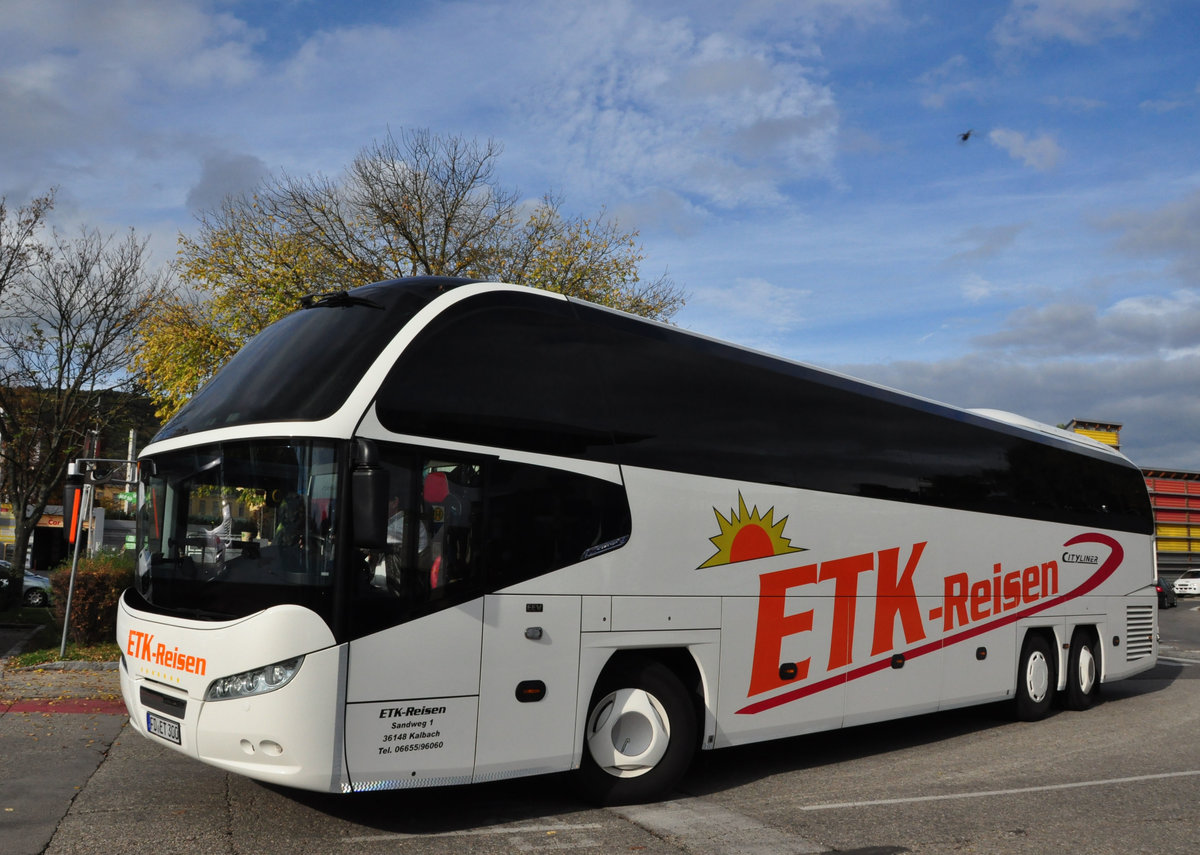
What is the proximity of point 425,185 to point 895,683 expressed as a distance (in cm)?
1534

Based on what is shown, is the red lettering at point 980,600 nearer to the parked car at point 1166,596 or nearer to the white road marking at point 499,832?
the white road marking at point 499,832

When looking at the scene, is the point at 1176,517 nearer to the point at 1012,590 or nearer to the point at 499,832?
the point at 1012,590

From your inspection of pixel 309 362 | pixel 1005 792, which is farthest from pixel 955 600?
pixel 309 362

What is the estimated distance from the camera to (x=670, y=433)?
7660 mm

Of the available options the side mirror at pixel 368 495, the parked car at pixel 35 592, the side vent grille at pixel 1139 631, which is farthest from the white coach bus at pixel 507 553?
the parked car at pixel 35 592

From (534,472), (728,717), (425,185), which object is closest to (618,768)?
(728,717)

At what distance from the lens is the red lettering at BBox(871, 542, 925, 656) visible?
9.41 meters

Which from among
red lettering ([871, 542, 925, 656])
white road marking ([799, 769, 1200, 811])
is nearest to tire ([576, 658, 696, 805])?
white road marking ([799, 769, 1200, 811])

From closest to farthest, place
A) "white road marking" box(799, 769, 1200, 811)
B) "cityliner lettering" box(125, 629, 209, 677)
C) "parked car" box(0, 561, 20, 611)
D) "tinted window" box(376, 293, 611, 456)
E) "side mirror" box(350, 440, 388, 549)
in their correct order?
"side mirror" box(350, 440, 388, 549) → "cityliner lettering" box(125, 629, 209, 677) → "tinted window" box(376, 293, 611, 456) → "white road marking" box(799, 769, 1200, 811) → "parked car" box(0, 561, 20, 611)

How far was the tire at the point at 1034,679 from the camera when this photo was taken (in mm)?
11828

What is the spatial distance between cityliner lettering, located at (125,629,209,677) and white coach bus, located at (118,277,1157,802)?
0.02m

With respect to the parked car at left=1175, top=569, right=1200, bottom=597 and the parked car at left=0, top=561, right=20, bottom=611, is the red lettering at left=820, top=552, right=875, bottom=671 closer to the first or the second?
the parked car at left=0, top=561, right=20, bottom=611

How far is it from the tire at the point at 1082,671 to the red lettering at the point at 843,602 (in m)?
5.24

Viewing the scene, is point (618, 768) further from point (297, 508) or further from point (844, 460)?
point (844, 460)
